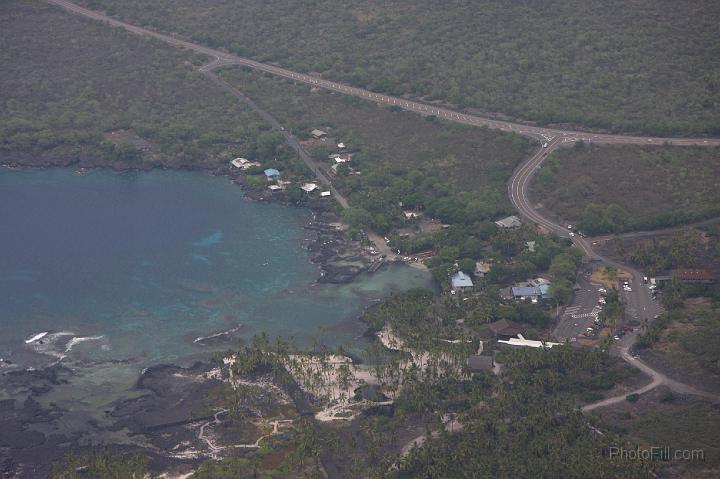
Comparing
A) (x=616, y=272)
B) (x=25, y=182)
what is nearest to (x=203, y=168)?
(x=25, y=182)

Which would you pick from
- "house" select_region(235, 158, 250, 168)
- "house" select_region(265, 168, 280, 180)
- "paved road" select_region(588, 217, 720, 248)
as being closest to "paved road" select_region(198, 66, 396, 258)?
"house" select_region(265, 168, 280, 180)

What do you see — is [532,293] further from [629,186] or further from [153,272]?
[153,272]

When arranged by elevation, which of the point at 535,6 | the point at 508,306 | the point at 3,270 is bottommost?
the point at 3,270

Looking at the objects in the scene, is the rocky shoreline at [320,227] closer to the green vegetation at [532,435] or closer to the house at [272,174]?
the house at [272,174]

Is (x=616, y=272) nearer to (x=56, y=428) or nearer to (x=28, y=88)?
(x=56, y=428)

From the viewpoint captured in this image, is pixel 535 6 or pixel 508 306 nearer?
pixel 508 306

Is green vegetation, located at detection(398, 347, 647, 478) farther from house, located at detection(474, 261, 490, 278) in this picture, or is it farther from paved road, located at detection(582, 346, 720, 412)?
house, located at detection(474, 261, 490, 278)
